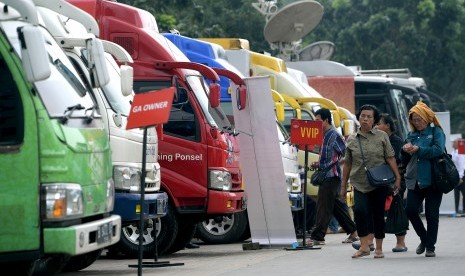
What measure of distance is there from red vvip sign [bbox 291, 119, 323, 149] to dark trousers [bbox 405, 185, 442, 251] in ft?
8.19

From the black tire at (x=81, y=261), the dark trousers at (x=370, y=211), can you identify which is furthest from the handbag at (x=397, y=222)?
the black tire at (x=81, y=261)

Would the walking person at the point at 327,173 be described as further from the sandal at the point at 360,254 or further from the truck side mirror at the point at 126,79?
the truck side mirror at the point at 126,79

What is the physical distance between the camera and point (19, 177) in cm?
1069

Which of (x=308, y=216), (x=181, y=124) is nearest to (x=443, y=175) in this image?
(x=181, y=124)

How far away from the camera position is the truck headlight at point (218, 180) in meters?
17.9

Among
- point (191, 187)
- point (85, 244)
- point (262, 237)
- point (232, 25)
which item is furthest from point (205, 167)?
point (232, 25)

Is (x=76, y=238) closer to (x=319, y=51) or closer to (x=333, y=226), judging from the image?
(x=333, y=226)

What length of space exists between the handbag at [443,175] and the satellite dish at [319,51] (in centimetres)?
1929

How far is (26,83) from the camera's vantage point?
428 inches

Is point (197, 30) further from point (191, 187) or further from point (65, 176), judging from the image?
point (65, 176)

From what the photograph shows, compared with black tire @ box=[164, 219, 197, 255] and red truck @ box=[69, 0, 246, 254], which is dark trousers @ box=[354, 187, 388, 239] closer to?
red truck @ box=[69, 0, 246, 254]

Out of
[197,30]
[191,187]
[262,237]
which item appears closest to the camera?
[191,187]

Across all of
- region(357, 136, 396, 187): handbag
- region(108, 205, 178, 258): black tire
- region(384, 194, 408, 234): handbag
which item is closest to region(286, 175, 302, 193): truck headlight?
region(384, 194, 408, 234): handbag

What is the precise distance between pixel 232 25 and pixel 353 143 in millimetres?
27867
